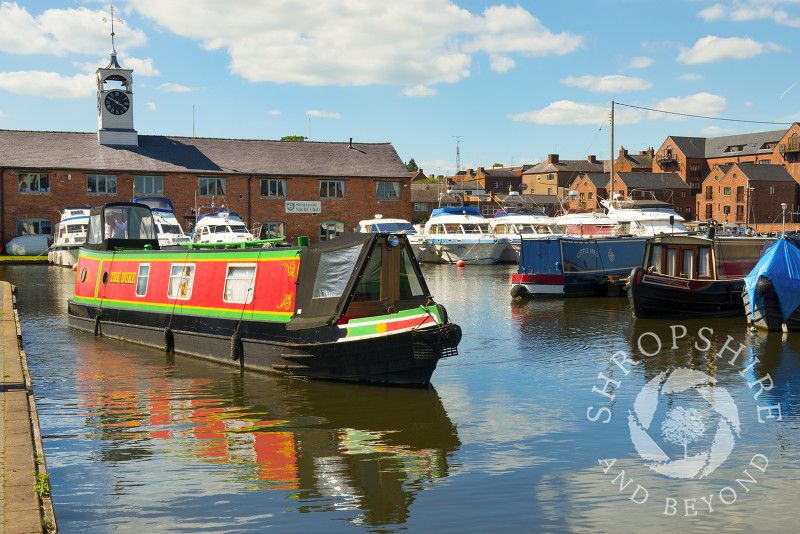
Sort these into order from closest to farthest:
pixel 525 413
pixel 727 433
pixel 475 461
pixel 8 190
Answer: pixel 475 461 → pixel 727 433 → pixel 525 413 → pixel 8 190

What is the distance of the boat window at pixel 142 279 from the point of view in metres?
17.7

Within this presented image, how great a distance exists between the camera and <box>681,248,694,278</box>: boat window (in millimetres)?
22906

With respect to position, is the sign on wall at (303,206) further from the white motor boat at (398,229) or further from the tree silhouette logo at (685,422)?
the tree silhouette logo at (685,422)

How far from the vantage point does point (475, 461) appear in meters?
9.13

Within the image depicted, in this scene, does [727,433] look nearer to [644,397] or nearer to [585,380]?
[644,397]

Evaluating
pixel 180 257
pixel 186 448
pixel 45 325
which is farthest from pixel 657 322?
pixel 45 325

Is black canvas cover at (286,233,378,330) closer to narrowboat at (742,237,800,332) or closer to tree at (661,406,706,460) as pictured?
tree at (661,406,706,460)

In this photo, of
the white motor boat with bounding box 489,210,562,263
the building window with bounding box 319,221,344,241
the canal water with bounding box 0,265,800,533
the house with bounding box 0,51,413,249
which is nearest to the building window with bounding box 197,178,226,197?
the house with bounding box 0,51,413,249

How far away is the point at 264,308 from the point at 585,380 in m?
5.97

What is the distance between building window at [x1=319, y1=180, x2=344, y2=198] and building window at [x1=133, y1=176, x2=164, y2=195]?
11.0 metres

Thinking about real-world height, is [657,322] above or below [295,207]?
below

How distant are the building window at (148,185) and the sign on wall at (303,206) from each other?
8.68 meters

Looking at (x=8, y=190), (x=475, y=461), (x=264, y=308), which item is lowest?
(x=475, y=461)

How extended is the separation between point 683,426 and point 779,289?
984 centimetres
